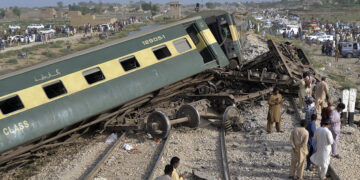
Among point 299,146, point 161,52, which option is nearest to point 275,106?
point 299,146

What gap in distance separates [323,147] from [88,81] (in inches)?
303

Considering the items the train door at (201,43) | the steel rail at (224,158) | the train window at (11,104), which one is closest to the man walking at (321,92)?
the steel rail at (224,158)

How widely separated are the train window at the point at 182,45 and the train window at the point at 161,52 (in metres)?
0.42

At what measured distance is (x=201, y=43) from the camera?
1564 centimetres

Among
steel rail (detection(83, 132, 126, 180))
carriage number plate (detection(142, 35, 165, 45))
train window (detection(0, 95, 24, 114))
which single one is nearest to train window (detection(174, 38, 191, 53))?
carriage number plate (detection(142, 35, 165, 45))

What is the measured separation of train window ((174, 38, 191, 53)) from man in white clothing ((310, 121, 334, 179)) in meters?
6.95

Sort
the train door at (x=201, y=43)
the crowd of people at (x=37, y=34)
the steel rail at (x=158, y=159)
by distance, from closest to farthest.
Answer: the steel rail at (x=158, y=159) < the train door at (x=201, y=43) < the crowd of people at (x=37, y=34)

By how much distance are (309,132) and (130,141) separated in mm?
5548

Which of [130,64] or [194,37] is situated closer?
[130,64]

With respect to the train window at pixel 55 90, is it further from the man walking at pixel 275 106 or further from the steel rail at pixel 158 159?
the man walking at pixel 275 106

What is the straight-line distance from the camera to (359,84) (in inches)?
947

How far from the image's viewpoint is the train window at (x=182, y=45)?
14387 millimetres

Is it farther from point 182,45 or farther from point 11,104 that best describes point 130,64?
point 11,104

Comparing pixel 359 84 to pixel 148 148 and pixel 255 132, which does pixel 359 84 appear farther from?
pixel 148 148
